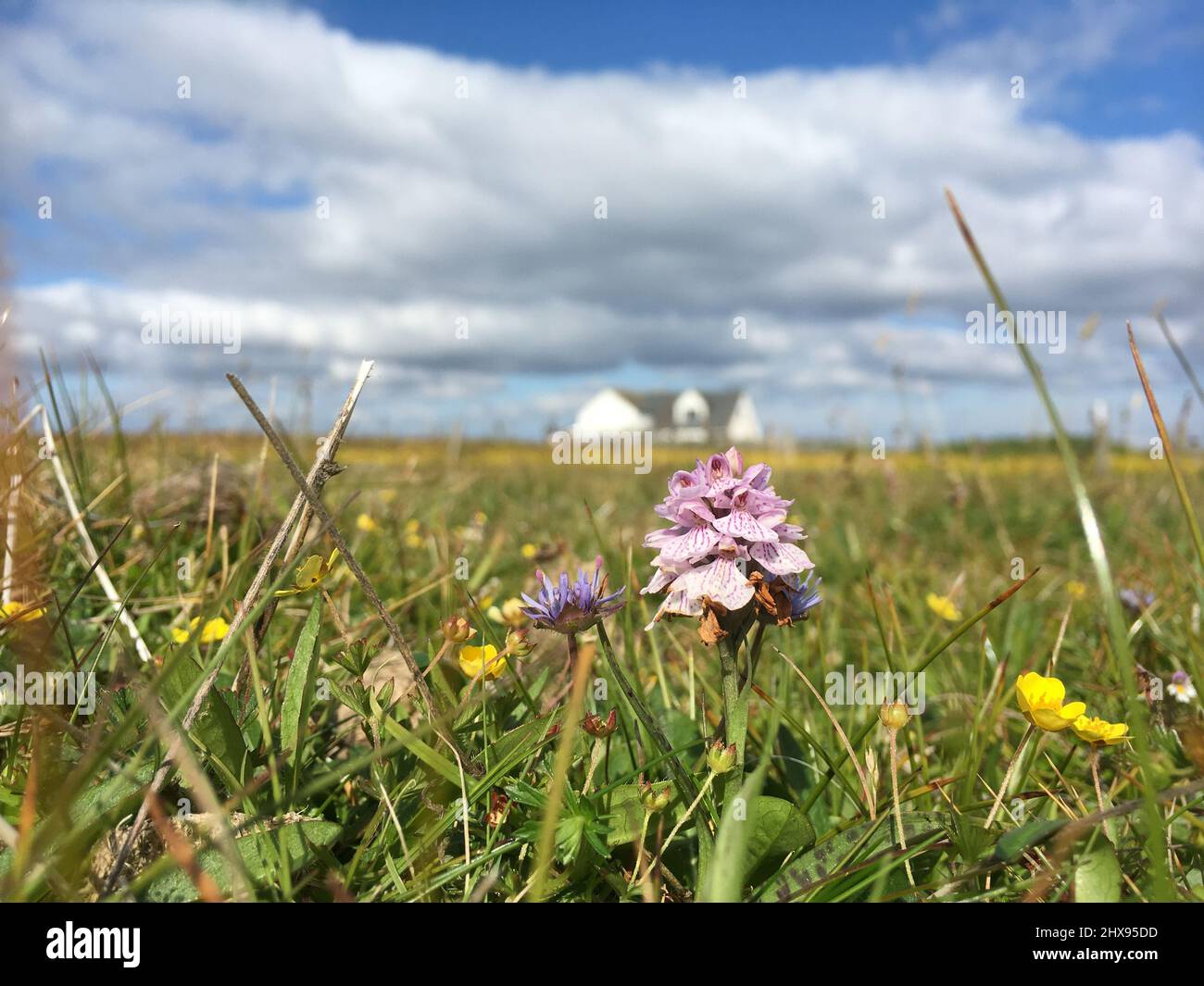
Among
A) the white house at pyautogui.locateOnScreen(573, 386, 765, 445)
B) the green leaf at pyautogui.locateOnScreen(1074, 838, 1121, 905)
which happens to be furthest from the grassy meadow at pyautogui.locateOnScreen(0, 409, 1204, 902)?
the white house at pyautogui.locateOnScreen(573, 386, 765, 445)

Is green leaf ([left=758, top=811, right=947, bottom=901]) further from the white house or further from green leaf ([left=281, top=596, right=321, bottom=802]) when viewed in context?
the white house

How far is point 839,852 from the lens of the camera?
1.29m

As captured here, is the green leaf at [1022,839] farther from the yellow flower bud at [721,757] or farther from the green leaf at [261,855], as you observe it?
the green leaf at [261,855]

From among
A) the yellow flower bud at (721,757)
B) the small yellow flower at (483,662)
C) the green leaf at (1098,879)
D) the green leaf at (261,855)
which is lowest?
the green leaf at (1098,879)

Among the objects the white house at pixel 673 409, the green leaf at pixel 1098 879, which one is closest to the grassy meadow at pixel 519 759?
the green leaf at pixel 1098 879

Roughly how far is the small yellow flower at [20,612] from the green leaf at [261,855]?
2.25 ft

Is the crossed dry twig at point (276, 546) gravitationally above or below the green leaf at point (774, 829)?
above

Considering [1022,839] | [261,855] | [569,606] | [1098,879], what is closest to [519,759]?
[569,606]

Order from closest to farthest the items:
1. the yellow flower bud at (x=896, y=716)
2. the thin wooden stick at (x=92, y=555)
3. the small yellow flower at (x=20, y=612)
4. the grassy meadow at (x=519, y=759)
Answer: the grassy meadow at (x=519, y=759)
the yellow flower bud at (x=896, y=716)
the small yellow flower at (x=20, y=612)
the thin wooden stick at (x=92, y=555)

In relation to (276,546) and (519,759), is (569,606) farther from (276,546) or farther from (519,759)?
(276,546)

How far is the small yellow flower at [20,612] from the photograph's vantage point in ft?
5.40

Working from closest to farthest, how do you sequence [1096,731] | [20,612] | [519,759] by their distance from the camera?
[519,759] → [1096,731] → [20,612]

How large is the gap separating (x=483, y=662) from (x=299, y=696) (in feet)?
1.11

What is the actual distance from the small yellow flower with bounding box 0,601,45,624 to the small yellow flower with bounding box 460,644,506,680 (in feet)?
2.77
